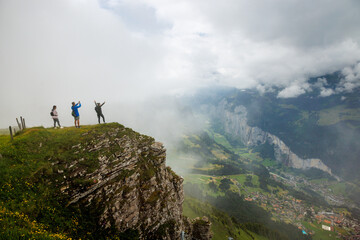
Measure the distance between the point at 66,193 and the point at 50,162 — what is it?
5.21 meters

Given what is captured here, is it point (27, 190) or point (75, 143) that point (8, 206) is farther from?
point (75, 143)

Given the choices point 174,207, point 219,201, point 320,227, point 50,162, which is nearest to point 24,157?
point 50,162

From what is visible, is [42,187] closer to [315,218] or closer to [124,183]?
[124,183]

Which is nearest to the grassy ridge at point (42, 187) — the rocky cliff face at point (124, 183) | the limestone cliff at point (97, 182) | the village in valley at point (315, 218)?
the limestone cliff at point (97, 182)

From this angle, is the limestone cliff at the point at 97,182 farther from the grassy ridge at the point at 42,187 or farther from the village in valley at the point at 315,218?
the village in valley at the point at 315,218

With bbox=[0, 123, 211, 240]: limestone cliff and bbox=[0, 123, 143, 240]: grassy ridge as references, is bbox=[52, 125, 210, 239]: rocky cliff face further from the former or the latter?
bbox=[0, 123, 143, 240]: grassy ridge

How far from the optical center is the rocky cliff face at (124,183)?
2352 centimetres

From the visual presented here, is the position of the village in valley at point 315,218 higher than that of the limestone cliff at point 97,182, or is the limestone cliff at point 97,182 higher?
the limestone cliff at point 97,182

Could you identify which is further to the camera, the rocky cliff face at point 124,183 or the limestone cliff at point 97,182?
the rocky cliff face at point 124,183

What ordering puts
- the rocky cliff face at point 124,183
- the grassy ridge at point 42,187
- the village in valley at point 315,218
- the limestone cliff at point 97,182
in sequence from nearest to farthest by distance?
the grassy ridge at point 42,187
the limestone cliff at point 97,182
the rocky cliff face at point 124,183
the village in valley at point 315,218

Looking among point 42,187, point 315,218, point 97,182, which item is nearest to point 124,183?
point 97,182

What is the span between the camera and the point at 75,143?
2648 cm

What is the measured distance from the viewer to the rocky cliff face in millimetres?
23516

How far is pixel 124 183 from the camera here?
29.2m
